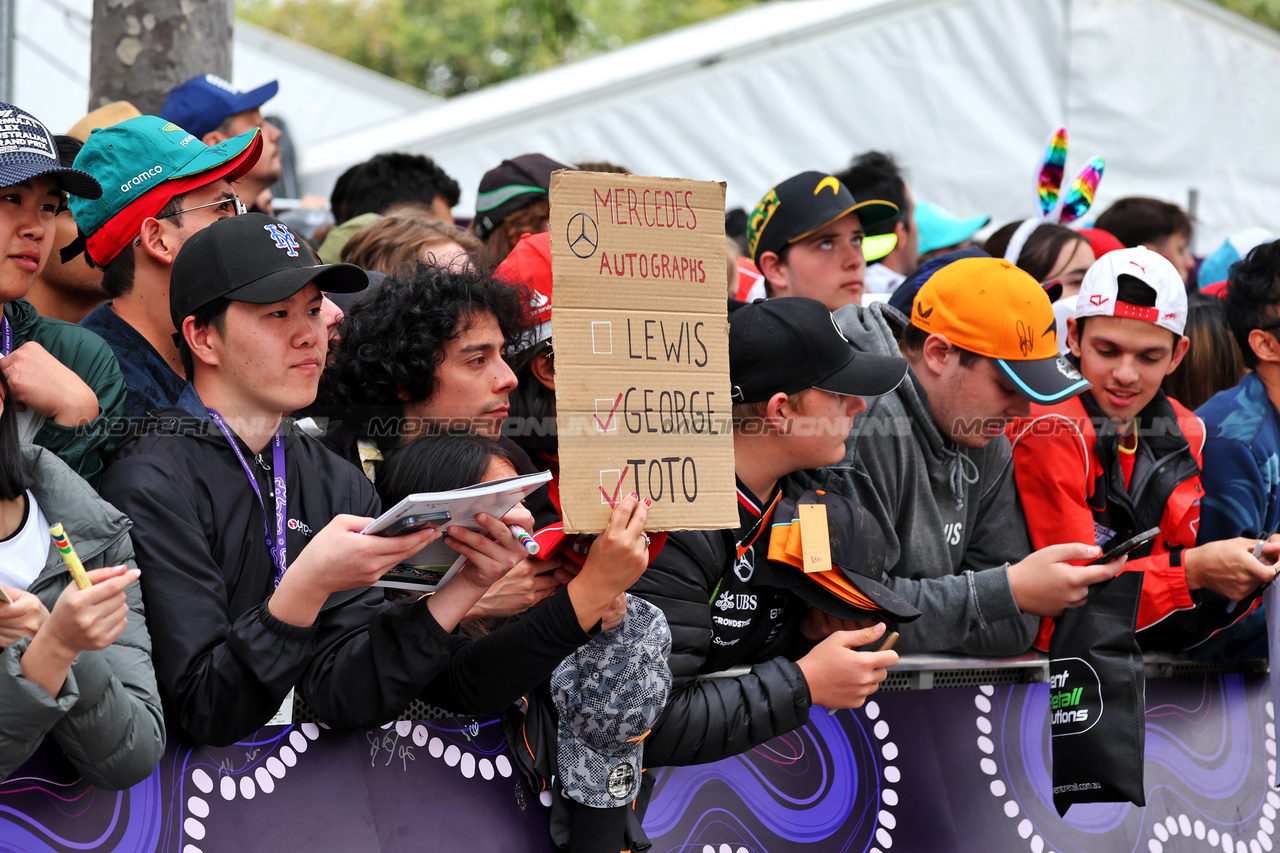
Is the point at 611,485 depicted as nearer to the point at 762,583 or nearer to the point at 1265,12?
the point at 762,583

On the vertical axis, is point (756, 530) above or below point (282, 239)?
below

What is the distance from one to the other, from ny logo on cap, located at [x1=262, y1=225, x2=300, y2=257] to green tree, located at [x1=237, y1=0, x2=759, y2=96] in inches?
1123

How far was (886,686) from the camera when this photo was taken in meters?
3.85

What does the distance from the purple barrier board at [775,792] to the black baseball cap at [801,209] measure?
1927 mm

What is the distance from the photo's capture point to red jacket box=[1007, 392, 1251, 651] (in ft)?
14.2

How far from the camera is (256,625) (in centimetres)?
252

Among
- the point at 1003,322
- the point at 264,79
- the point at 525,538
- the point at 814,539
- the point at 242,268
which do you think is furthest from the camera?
the point at 264,79

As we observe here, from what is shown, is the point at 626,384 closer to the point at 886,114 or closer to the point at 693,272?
the point at 693,272

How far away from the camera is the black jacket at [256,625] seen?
254cm

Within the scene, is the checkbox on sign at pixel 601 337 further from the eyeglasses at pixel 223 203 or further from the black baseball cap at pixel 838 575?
the eyeglasses at pixel 223 203

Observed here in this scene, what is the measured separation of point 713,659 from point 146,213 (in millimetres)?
1929

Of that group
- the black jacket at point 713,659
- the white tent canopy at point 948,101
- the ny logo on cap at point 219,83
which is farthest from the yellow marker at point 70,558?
the white tent canopy at point 948,101

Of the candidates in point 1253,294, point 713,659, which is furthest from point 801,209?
point 713,659

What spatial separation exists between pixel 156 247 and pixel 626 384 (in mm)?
1497
